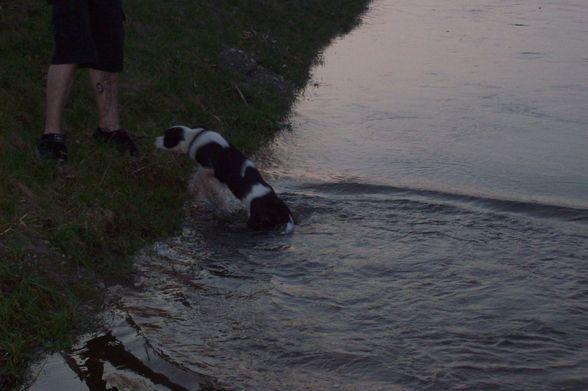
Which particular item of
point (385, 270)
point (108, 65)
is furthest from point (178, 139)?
point (385, 270)

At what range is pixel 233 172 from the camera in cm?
759

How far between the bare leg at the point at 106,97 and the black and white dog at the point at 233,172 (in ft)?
1.66

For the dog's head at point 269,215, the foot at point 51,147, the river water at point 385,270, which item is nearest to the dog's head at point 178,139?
the river water at point 385,270

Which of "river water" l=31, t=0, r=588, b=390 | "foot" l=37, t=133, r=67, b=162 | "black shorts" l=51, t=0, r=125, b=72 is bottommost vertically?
"river water" l=31, t=0, r=588, b=390

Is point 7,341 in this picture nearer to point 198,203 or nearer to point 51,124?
point 51,124

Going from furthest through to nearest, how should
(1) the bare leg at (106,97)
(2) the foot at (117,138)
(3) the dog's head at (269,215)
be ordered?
1. (2) the foot at (117,138)
2. (1) the bare leg at (106,97)
3. (3) the dog's head at (269,215)

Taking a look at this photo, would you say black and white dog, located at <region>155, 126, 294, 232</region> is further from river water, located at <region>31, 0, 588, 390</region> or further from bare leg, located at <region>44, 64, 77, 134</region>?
bare leg, located at <region>44, 64, 77, 134</region>

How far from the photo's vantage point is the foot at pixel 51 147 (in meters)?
6.85

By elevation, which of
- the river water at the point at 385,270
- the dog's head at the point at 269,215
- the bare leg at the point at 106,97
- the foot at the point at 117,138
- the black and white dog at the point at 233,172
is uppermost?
the bare leg at the point at 106,97

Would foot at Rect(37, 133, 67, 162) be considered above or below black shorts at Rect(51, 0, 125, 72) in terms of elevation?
below

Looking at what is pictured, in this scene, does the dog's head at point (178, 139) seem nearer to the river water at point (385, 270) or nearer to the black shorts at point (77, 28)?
the river water at point (385, 270)

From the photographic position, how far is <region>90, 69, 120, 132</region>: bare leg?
750 cm

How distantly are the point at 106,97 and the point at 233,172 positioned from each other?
1.24 metres

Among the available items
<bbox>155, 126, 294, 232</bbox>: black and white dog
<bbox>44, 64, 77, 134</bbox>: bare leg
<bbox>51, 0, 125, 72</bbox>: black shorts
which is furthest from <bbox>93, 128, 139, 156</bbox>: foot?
<bbox>44, 64, 77, 134</bbox>: bare leg
